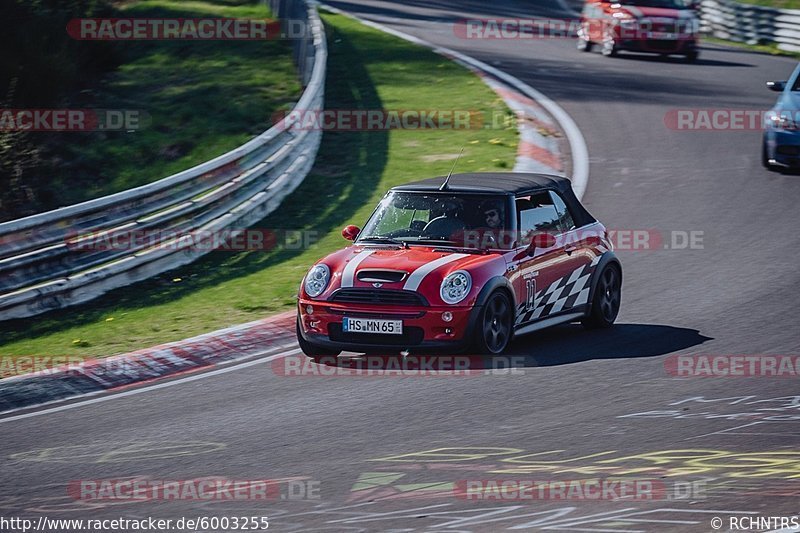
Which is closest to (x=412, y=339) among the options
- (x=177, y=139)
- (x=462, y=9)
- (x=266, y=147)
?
(x=266, y=147)

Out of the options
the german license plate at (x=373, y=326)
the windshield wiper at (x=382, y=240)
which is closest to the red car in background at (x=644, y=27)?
the windshield wiper at (x=382, y=240)

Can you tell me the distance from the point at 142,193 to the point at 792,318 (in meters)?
6.78

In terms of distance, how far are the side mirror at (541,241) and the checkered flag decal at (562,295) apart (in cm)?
33

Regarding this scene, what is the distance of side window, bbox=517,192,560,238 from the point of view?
10359 millimetres

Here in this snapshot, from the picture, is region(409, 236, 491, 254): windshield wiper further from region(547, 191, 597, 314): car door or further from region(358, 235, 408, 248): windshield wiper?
region(547, 191, 597, 314): car door

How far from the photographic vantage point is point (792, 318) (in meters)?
10.8

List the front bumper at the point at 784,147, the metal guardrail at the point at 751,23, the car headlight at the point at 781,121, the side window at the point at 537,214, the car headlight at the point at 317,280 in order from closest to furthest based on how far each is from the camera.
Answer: the car headlight at the point at 317,280 → the side window at the point at 537,214 → the car headlight at the point at 781,121 → the front bumper at the point at 784,147 → the metal guardrail at the point at 751,23

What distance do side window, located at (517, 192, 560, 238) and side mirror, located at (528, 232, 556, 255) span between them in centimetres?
8

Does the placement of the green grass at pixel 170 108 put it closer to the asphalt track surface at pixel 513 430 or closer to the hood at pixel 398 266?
the asphalt track surface at pixel 513 430

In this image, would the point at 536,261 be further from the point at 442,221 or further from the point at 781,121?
the point at 781,121

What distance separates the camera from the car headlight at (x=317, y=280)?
968cm

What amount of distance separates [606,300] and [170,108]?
12939mm

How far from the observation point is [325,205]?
1581 centimetres

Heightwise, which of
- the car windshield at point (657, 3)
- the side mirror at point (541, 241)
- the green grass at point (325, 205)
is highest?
the car windshield at point (657, 3)
